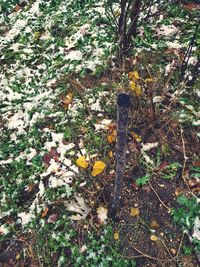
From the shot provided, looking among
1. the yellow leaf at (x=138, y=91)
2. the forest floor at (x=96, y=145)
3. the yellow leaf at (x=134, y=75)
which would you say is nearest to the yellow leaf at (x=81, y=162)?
the forest floor at (x=96, y=145)

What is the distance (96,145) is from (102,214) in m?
0.74

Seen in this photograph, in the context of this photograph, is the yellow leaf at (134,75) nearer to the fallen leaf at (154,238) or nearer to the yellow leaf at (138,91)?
the yellow leaf at (138,91)

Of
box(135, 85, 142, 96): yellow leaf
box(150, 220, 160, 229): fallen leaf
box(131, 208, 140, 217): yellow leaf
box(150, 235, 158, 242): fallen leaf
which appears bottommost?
box(150, 235, 158, 242): fallen leaf

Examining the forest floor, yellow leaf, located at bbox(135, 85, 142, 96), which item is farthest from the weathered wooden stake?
yellow leaf, located at bbox(135, 85, 142, 96)

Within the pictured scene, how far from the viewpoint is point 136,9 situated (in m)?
3.52

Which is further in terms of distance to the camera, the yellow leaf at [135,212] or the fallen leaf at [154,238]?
the yellow leaf at [135,212]

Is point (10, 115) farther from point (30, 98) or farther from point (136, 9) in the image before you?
point (136, 9)

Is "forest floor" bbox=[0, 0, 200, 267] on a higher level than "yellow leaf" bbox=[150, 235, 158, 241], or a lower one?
higher

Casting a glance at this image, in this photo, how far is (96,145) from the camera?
3016 millimetres

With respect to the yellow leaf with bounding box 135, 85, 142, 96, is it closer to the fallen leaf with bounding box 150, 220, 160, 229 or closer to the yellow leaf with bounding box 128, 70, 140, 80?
the yellow leaf with bounding box 128, 70, 140, 80

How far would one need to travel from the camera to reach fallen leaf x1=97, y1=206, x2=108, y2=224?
8.32 ft

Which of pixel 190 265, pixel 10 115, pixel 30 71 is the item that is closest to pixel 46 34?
pixel 30 71

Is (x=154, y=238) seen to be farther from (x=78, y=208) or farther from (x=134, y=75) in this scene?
(x=134, y=75)

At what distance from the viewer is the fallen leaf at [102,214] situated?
2535 mm
